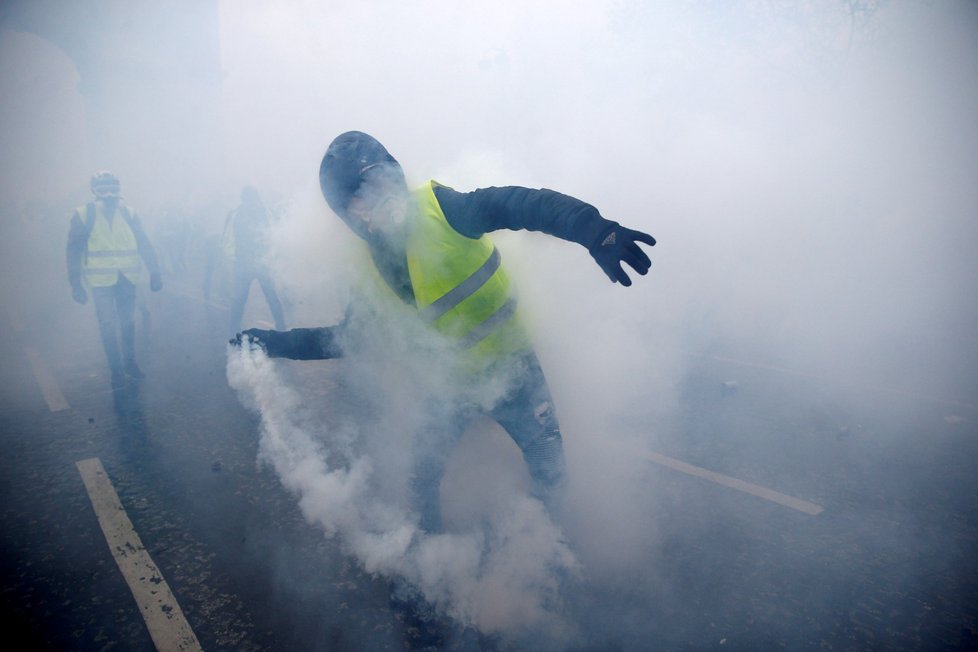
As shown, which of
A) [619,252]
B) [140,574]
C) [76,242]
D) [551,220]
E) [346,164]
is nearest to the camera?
[619,252]

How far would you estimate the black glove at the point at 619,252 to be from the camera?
1.83 metres

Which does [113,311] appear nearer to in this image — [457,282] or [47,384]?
[47,384]

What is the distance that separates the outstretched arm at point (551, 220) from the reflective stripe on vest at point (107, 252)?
4.84 metres

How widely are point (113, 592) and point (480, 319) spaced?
87.9 inches

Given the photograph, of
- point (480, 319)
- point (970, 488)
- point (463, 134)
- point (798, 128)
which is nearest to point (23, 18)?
point (463, 134)

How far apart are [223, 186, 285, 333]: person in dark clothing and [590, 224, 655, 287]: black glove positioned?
16.8 feet

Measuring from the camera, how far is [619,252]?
6.04ft

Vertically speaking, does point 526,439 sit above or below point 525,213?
below

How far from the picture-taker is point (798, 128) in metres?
9.34

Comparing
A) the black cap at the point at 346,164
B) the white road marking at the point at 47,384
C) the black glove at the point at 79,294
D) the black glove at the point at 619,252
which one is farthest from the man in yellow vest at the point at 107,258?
the black glove at the point at 619,252

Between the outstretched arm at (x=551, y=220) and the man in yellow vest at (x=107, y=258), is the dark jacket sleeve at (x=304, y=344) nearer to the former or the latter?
the outstretched arm at (x=551, y=220)

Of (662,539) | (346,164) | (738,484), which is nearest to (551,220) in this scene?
(346,164)

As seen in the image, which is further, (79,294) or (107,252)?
(79,294)

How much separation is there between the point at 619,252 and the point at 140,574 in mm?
2805
